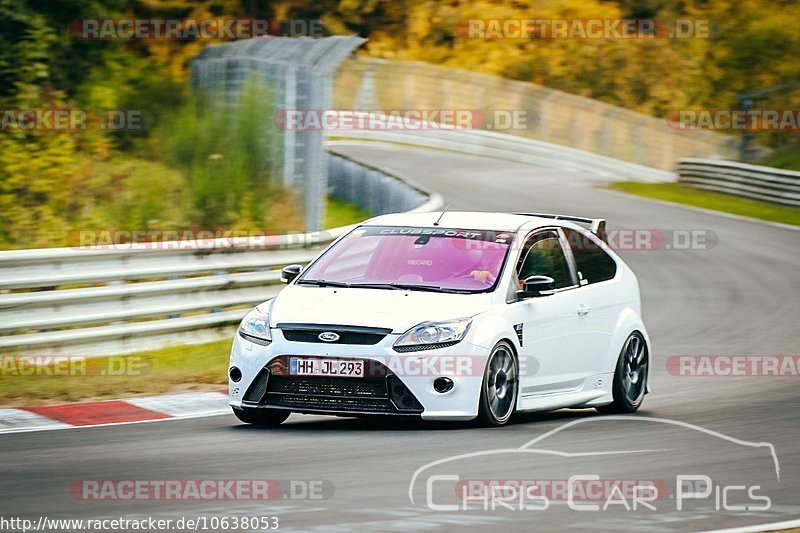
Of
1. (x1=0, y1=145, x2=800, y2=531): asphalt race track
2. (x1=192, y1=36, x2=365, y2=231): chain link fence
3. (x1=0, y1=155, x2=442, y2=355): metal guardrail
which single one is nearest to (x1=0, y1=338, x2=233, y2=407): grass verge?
(x1=0, y1=155, x2=442, y2=355): metal guardrail

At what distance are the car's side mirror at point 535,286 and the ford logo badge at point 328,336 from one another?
4.74 feet

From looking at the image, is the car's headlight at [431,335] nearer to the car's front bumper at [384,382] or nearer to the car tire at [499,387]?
the car's front bumper at [384,382]

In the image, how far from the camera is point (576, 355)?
35.3ft

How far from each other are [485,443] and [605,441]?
86 cm

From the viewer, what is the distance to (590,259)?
11.3m

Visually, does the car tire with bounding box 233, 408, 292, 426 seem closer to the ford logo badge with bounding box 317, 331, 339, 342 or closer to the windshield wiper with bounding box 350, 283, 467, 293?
the ford logo badge with bounding box 317, 331, 339, 342

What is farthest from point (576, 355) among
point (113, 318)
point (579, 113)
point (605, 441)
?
point (579, 113)

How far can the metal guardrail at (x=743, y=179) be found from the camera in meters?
32.3

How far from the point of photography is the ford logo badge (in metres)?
9.36

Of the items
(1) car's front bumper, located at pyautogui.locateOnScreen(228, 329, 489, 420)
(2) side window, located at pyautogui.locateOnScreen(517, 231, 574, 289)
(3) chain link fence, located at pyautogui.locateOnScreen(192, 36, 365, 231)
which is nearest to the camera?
(1) car's front bumper, located at pyautogui.locateOnScreen(228, 329, 489, 420)

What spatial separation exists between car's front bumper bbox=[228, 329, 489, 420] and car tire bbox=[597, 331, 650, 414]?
6.80 ft

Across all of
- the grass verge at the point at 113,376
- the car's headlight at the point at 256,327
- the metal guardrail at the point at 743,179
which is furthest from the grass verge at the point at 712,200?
the car's headlight at the point at 256,327

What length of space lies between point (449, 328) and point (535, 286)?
3.04 feet

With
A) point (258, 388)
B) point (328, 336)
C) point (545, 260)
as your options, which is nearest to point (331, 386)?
point (328, 336)
